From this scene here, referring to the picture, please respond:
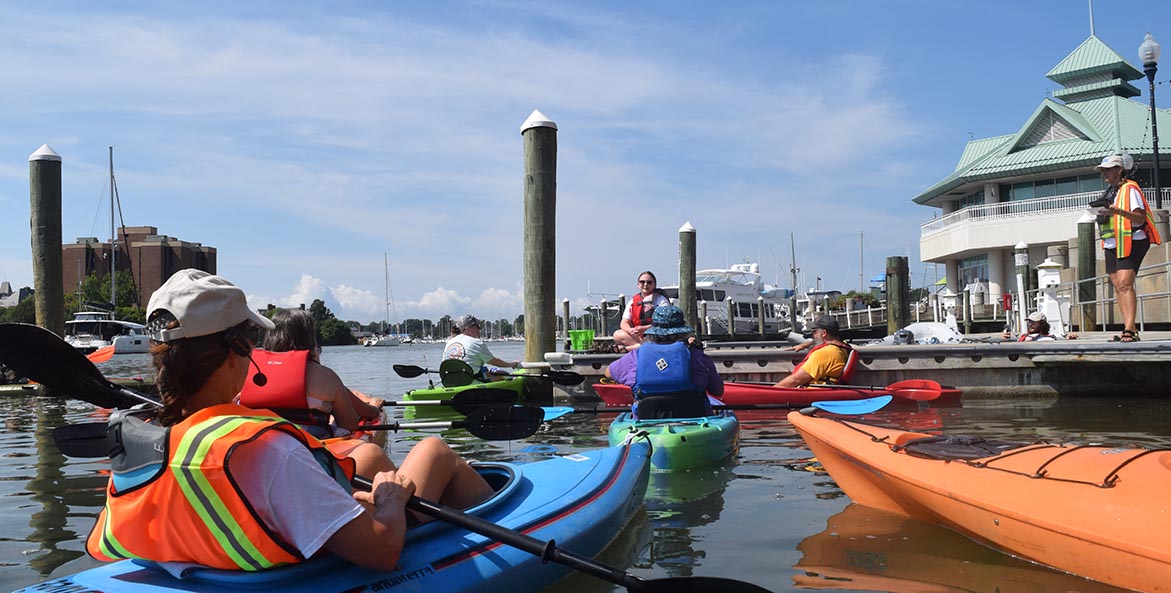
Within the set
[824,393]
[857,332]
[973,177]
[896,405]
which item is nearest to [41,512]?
[824,393]

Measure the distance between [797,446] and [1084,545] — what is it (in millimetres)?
4226

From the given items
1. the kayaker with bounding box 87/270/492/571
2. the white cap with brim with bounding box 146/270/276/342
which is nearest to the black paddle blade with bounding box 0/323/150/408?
the kayaker with bounding box 87/270/492/571

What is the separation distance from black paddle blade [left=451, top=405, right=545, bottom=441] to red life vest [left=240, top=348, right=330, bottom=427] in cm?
103

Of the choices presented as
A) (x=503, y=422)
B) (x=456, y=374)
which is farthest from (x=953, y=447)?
(x=456, y=374)

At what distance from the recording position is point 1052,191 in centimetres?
3297

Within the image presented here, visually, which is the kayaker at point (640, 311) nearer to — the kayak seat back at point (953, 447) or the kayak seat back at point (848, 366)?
the kayak seat back at point (848, 366)

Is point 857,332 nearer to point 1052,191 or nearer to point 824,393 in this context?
point 1052,191

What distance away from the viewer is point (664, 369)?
6.68 meters

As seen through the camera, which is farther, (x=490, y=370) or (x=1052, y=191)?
(x=1052, y=191)

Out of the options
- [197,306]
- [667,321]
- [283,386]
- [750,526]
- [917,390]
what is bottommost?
[750,526]

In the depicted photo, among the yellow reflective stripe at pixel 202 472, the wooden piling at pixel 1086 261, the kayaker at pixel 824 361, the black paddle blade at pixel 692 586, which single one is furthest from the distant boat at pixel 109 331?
the black paddle blade at pixel 692 586

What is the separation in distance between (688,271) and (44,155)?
38.7 feet

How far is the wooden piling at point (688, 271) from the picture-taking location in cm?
1816

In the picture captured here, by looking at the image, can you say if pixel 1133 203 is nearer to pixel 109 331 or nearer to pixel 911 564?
pixel 911 564
